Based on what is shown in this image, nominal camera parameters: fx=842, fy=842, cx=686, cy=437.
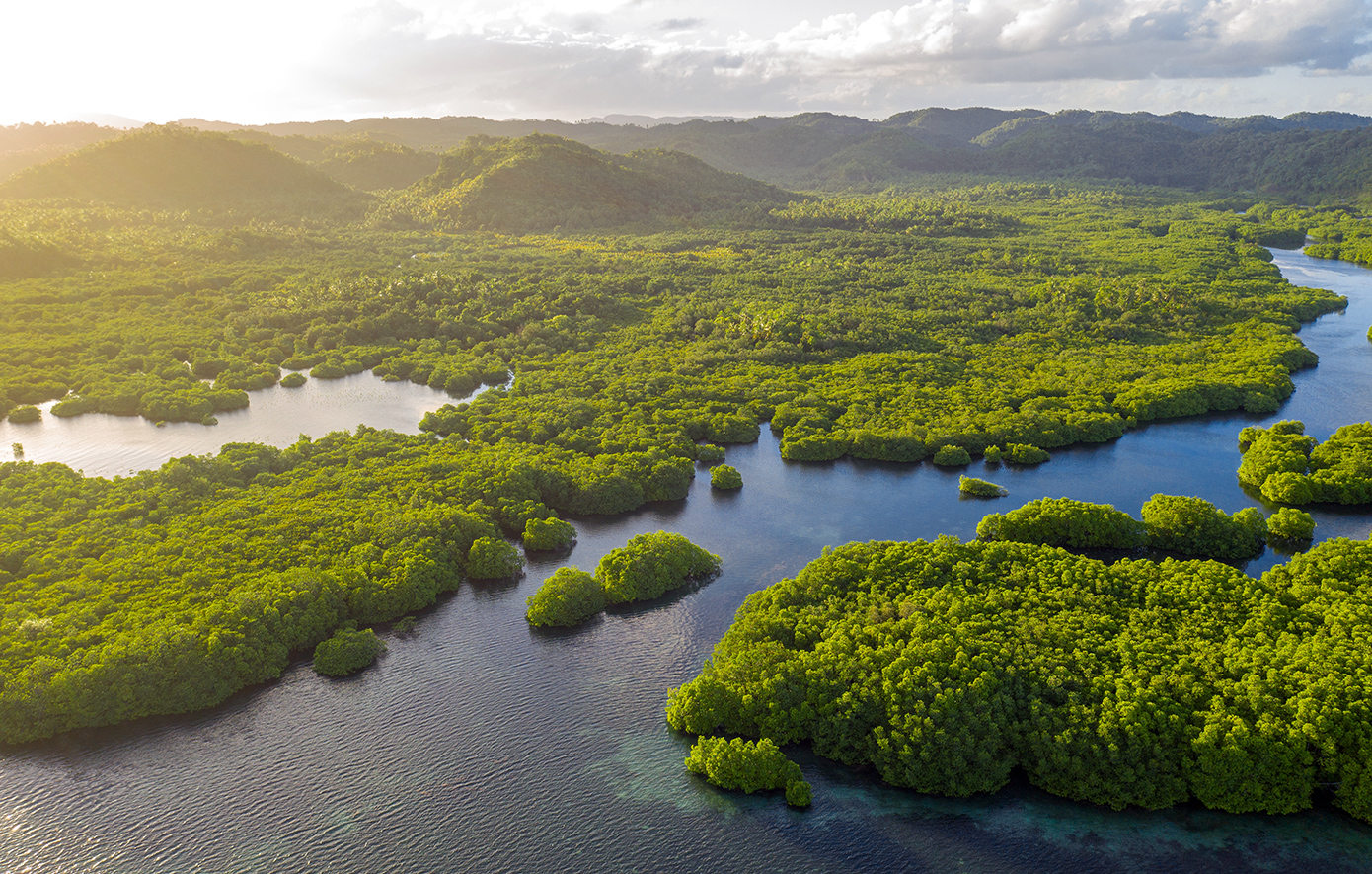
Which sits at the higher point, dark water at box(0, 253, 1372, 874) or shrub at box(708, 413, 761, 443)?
shrub at box(708, 413, 761, 443)

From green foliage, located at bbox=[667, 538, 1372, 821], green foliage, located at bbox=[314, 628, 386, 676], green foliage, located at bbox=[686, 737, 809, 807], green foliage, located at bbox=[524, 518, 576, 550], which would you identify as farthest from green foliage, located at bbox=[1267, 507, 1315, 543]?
green foliage, located at bbox=[314, 628, 386, 676]

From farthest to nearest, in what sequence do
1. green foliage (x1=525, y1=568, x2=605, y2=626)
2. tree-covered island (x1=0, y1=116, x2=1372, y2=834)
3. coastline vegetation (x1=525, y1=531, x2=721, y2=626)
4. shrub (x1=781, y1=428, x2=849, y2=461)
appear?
shrub (x1=781, y1=428, x2=849, y2=461)
coastline vegetation (x1=525, y1=531, x2=721, y2=626)
green foliage (x1=525, y1=568, x2=605, y2=626)
tree-covered island (x1=0, y1=116, x2=1372, y2=834)

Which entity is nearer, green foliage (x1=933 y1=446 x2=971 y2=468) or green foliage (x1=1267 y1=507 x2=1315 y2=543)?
green foliage (x1=1267 y1=507 x2=1315 y2=543)

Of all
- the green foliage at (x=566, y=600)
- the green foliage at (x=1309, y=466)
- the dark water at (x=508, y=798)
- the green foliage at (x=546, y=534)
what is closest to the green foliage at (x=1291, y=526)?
the green foliage at (x=1309, y=466)

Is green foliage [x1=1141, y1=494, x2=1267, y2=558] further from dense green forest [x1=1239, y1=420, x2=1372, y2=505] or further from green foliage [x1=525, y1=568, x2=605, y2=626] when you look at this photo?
green foliage [x1=525, y1=568, x2=605, y2=626]

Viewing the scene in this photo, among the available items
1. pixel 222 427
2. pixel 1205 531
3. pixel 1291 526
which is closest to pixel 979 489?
pixel 1205 531

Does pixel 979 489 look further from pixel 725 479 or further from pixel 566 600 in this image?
pixel 566 600
